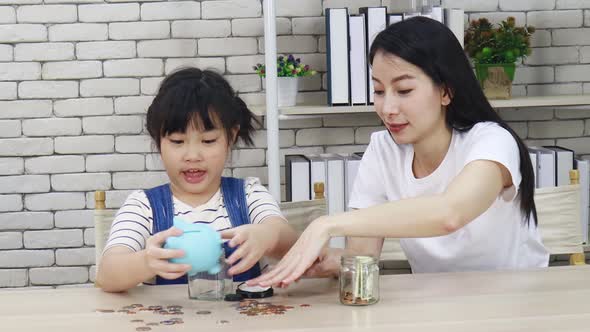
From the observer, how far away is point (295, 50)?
A: 326cm

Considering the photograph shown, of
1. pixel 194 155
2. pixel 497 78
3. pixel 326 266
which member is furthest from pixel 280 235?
pixel 497 78

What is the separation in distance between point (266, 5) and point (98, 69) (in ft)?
2.49

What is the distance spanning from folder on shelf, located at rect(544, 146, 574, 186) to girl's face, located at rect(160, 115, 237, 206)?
5.27ft

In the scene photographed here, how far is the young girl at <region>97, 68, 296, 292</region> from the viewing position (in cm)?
178

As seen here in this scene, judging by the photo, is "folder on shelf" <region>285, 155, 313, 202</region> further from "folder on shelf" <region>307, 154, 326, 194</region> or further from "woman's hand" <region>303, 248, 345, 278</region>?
"woman's hand" <region>303, 248, 345, 278</region>

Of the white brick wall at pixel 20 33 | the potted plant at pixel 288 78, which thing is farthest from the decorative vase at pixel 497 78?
the white brick wall at pixel 20 33

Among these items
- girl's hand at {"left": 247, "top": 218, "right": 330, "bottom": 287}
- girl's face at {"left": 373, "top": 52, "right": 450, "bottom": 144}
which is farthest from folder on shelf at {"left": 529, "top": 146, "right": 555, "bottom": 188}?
girl's hand at {"left": 247, "top": 218, "right": 330, "bottom": 287}

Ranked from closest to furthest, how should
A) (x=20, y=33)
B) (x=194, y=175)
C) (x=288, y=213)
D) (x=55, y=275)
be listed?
1. (x=194, y=175)
2. (x=288, y=213)
3. (x=20, y=33)
4. (x=55, y=275)

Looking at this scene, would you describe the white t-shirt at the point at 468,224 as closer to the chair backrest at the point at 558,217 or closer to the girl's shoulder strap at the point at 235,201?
the chair backrest at the point at 558,217

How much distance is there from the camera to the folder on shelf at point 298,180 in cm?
305

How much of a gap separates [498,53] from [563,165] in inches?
17.0

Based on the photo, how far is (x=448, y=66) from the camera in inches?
72.3

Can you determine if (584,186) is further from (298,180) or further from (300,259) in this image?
(300,259)

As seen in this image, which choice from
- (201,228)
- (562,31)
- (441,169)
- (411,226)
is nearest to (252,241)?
(201,228)
